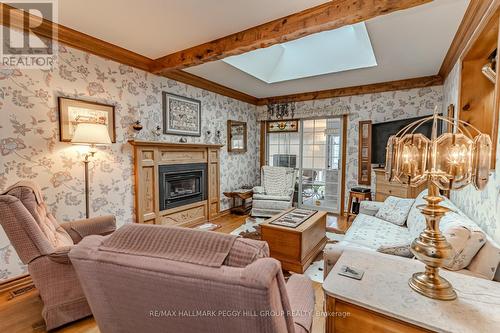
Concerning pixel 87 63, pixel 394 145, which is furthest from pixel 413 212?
pixel 87 63

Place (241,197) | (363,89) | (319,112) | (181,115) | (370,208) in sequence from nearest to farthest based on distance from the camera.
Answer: (370,208)
(181,115)
(363,89)
(241,197)
(319,112)

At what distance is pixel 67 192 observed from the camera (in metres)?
2.54

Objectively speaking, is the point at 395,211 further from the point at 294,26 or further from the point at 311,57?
the point at 311,57

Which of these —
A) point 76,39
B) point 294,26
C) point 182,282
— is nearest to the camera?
point 182,282

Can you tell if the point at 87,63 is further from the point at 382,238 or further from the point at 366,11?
the point at 382,238

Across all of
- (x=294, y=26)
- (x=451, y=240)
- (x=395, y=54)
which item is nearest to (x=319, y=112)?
(x=395, y=54)

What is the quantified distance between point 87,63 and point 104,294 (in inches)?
110

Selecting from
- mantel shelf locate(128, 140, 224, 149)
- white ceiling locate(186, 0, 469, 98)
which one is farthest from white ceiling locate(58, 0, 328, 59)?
mantel shelf locate(128, 140, 224, 149)

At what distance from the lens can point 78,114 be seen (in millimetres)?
2594

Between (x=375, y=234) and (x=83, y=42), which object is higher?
(x=83, y=42)

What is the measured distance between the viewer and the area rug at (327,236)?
2.44 m

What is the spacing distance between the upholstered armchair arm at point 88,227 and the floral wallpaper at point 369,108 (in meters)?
4.13

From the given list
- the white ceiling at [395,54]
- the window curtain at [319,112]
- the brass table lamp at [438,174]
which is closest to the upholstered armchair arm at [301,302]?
the brass table lamp at [438,174]

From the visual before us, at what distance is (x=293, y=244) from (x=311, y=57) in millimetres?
3012
